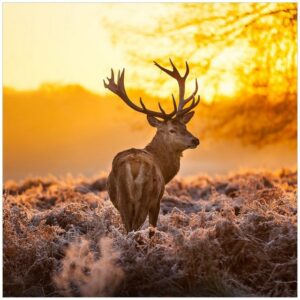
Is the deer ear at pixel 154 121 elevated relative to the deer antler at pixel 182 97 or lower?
lower

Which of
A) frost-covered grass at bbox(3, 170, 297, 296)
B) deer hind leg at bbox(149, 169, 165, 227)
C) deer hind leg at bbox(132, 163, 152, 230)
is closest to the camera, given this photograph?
frost-covered grass at bbox(3, 170, 297, 296)

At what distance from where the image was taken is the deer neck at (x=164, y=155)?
28.8 feet

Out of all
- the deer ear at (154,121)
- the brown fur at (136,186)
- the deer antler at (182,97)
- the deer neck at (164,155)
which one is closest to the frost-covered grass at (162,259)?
the brown fur at (136,186)

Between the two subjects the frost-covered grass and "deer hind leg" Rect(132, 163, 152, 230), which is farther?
"deer hind leg" Rect(132, 163, 152, 230)

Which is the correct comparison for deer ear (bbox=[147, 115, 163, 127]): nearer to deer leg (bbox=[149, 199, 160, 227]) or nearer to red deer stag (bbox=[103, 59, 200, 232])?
red deer stag (bbox=[103, 59, 200, 232])

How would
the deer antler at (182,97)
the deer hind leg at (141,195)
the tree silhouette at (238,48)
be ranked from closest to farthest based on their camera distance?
the deer hind leg at (141,195), the deer antler at (182,97), the tree silhouette at (238,48)

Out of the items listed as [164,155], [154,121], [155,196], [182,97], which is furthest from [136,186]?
[182,97]

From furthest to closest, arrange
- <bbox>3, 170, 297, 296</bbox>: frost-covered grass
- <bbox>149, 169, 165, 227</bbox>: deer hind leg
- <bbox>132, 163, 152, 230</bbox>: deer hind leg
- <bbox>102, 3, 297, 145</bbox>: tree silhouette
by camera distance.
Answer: <bbox>102, 3, 297, 145</bbox>: tree silhouette
<bbox>149, 169, 165, 227</bbox>: deer hind leg
<bbox>132, 163, 152, 230</bbox>: deer hind leg
<bbox>3, 170, 297, 296</bbox>: frost-covered grass

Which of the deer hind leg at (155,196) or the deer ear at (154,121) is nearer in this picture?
the deer hind leg at (155,196)

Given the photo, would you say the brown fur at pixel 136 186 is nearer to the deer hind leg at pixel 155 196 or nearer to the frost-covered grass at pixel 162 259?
the deer hind leg at pixel 155 196

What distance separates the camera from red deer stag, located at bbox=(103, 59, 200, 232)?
7805mm

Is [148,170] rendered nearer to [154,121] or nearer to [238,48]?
[154,121]

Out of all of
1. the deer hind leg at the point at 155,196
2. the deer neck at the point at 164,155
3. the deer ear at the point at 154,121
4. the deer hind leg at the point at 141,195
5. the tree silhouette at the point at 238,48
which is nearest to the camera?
the deer hind leg at the point at 141,195

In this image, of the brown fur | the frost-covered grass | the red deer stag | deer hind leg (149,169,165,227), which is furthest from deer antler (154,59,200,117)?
the frost-covered grass
